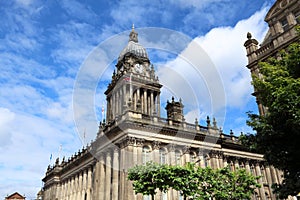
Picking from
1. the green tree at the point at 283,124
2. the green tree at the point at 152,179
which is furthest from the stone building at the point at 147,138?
the green tree at the point at 283,124

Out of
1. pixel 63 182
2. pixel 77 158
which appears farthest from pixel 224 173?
pixel 63 182

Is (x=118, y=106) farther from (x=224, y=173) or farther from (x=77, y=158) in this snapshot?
(x=224, y=173)

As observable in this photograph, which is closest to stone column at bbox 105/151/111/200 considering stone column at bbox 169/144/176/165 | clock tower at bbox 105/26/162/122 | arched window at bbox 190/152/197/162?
stone column at bbox 169/144/176/165

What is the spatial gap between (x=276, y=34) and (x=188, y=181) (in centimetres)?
1807

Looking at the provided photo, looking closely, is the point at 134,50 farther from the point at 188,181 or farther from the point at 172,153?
the point at 188,181

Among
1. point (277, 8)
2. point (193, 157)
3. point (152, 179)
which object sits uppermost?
point (277, 8)

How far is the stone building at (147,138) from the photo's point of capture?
1158 inches

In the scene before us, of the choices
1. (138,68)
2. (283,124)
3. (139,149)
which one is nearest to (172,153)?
(139,149)

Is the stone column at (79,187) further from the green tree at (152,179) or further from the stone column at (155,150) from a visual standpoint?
the green tree at (152,179)

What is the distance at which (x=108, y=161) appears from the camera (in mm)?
35188

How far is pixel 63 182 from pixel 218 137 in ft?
126

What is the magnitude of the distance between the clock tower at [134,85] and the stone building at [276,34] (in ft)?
62.3

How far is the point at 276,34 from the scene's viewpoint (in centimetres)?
2812

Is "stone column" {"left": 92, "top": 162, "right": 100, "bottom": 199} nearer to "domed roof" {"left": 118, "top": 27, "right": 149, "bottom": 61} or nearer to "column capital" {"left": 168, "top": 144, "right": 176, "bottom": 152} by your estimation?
"column capital" {"left": 168, "top": 144, "right": 176, "bottom": 152}
